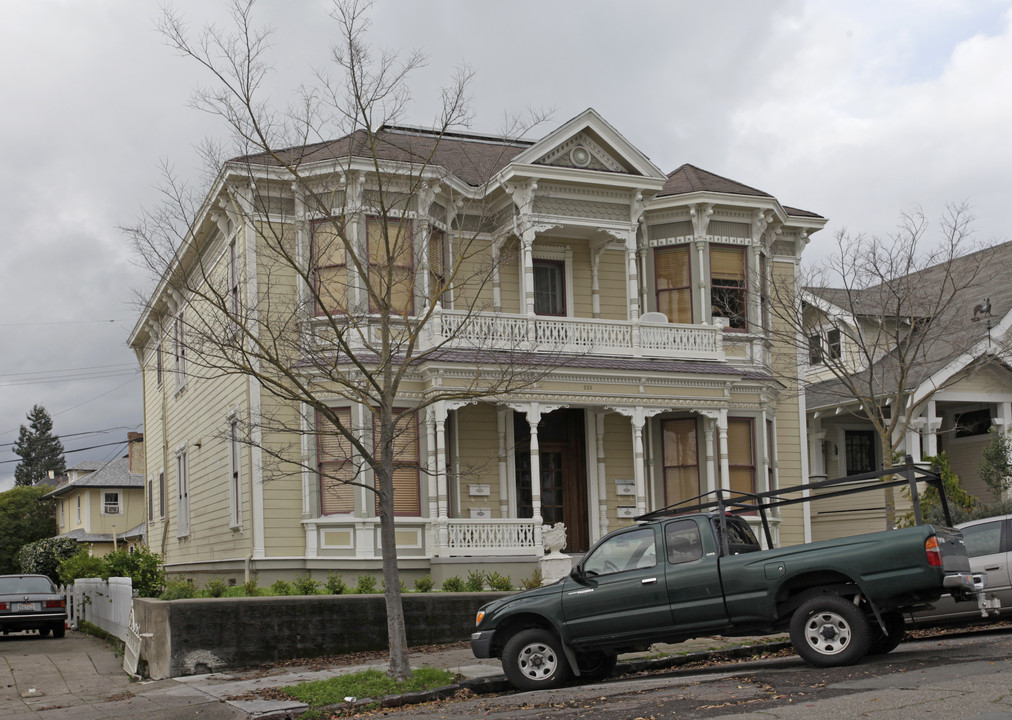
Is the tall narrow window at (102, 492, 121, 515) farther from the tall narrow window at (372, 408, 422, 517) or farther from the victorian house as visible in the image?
the tall narrow window at (372, 408, 422, 517)

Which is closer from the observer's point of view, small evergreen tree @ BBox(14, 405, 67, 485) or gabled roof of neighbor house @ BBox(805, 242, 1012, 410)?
gabled roof of neighbor house @ BBox(805, 242, 1012, 410)

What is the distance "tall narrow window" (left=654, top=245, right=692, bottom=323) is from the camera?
24031 mm

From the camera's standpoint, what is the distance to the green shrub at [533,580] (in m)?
18.9

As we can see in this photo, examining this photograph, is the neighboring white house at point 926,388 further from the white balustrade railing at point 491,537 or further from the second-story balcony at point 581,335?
the white balustrade railing at point 491,537

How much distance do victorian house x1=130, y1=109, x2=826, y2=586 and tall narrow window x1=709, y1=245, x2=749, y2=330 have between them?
0.04m

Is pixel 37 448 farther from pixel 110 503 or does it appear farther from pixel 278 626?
pixel 278 626

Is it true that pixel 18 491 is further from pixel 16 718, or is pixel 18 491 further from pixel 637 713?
pixel 637 713

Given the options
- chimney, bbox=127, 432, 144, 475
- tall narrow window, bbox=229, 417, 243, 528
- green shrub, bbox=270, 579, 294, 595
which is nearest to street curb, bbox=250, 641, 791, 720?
green shrub, bbox=270, 579, 294, 595

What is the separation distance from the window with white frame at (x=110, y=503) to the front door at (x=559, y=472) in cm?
4240

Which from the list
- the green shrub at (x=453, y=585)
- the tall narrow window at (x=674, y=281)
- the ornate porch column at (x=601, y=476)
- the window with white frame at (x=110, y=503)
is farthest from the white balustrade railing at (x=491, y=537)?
the window with white frame at (x=110, y=503)

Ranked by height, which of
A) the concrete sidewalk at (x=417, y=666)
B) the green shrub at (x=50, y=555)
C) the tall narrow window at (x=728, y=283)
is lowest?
the green shrub at (x=50, y=555)

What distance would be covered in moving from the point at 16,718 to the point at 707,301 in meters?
15.5

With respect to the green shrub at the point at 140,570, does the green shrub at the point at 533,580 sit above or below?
below

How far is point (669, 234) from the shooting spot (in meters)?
24.1
